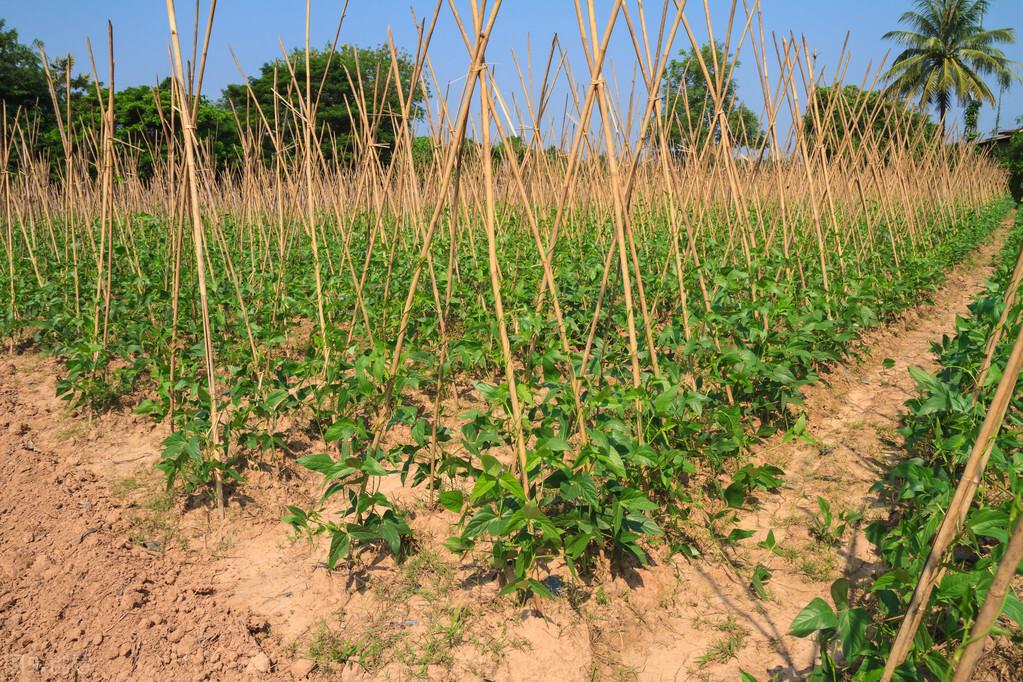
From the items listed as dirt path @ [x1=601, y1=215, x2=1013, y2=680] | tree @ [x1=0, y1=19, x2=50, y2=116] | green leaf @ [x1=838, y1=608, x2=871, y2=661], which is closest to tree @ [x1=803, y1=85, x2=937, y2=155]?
dirt path @ [x1=601, y1=215, x2=1013, y2=680]

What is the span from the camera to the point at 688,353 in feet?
9.28

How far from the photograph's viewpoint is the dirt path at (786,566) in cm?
188

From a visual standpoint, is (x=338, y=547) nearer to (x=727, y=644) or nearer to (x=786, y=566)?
(x=727, y=644)

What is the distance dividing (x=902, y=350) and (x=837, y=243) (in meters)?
0.92

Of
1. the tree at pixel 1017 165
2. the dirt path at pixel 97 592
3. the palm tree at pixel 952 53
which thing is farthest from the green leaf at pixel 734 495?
the palm tree at pixel 952 53

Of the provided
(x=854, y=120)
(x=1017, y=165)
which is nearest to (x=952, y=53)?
(x=1017, y=165)

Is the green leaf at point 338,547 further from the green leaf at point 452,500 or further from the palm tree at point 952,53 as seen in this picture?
the palm tree at point 952,53

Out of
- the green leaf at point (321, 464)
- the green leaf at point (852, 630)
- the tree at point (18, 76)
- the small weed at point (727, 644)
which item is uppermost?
the tree at point (18, 76)

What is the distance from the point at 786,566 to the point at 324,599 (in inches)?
60.7

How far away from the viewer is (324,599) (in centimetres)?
214

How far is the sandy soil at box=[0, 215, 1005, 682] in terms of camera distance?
1869mm

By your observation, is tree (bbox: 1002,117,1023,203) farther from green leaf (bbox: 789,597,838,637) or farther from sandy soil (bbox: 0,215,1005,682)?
green leaf (bbox: 789,597,838,637)

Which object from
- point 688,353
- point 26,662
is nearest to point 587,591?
point 688,353

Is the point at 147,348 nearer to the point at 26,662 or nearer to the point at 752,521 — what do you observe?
the point at 26,662
